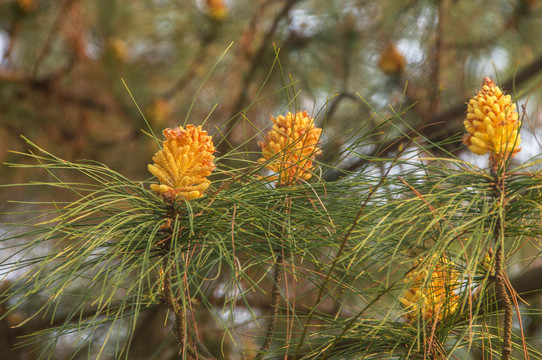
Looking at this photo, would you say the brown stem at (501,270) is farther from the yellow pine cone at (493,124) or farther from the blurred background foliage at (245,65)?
the blurred background foliage at (245,65)

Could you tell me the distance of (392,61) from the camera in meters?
1.91

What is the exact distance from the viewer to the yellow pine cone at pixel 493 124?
56 cm

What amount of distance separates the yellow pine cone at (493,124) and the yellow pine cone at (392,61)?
137 cm

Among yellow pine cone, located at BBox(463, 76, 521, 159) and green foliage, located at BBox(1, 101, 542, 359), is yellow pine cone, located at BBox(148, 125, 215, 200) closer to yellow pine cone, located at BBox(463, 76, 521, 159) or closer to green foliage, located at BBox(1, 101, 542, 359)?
green foliage, located at BBox(1, 101, 542, 359)

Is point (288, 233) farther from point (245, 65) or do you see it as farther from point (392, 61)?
point (392, 61)

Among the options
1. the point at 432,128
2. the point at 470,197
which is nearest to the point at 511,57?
the point at 432,128

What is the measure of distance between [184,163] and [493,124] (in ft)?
0.98

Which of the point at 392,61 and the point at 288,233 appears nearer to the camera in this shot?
the point at 288,233

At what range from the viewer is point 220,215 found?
0.57 m

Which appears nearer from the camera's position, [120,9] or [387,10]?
[387,10]

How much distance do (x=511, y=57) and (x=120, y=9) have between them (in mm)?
1509

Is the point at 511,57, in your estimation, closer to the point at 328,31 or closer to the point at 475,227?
the point at 328,31

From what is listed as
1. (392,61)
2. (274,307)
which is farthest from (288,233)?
(392,61)

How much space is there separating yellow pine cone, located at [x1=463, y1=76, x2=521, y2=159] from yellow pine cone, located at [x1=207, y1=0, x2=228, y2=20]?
5.10ft
